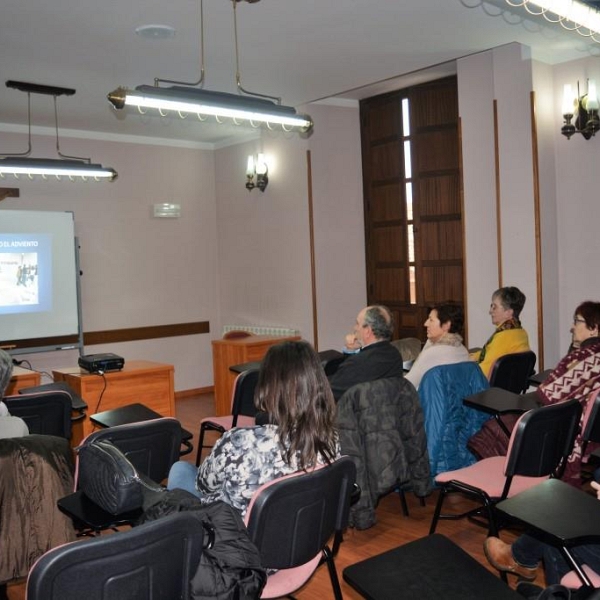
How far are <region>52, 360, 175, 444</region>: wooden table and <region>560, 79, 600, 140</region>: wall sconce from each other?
3444 mm

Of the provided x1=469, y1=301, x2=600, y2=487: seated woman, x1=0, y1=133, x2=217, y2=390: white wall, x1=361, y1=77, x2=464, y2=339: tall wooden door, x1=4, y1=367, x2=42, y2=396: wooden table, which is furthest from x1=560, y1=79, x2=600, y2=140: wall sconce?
x1=0, y1=133, x2=217, y2=390: white wall

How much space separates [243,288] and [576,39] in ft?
14.3

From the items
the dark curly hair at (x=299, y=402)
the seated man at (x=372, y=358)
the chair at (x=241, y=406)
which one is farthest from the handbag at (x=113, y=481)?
the chair at (x=241, y=406)

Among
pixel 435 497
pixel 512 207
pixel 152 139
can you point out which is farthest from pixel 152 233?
pixel 435 497

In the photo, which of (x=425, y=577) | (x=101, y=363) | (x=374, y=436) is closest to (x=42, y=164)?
(x=101, y=363)

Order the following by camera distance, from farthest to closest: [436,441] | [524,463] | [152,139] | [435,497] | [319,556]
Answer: [152,139]
[435,497]
[436,441]
[524,463]
[319,556]

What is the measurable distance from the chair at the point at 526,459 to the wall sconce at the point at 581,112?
106 inches

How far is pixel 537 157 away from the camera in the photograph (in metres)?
4.75

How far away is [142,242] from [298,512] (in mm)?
5930

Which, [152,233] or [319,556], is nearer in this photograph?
[319,556]

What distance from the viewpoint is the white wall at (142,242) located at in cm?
689

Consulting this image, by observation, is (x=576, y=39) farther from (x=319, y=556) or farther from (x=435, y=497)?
(x=319, y=556)

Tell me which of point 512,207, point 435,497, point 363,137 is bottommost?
point 435,497

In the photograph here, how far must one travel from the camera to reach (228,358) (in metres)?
6.36
